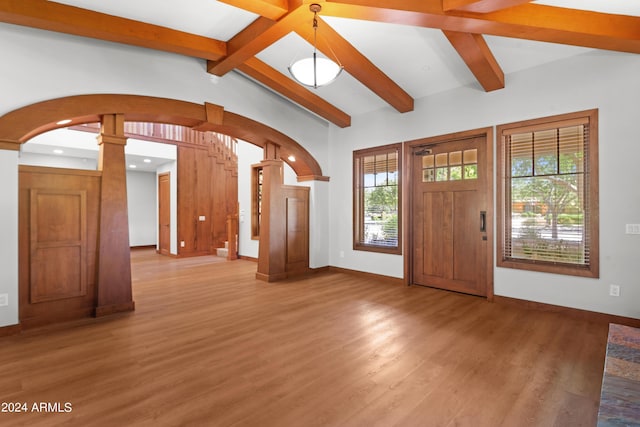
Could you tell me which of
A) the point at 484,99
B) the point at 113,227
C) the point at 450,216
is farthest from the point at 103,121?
the point at 484,99

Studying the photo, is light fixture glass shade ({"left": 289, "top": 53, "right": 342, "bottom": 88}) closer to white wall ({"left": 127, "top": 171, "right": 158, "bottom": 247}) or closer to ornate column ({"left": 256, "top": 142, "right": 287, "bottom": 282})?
ornate column ({"left": 256, "top": 142, "right": 287, "bottom": 282})

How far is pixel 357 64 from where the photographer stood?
14.1 feet

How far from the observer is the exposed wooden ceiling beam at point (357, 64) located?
12.6 feet

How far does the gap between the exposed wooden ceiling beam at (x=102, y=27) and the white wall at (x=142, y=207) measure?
300 inches

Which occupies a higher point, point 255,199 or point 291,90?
point 291,90

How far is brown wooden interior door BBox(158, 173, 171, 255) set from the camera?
29.7ft

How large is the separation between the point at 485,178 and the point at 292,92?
10.7 ft

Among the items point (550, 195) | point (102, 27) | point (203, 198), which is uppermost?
point (102, 27)

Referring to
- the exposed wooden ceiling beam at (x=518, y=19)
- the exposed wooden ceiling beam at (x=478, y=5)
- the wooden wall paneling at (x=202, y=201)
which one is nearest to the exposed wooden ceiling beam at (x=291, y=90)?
the exposed wooden ceiling beam at (x=518, y=19)

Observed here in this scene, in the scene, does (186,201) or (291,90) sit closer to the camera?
(291,90)

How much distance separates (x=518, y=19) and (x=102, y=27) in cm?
425

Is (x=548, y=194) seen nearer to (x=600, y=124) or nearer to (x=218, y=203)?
(x=600, y=124)

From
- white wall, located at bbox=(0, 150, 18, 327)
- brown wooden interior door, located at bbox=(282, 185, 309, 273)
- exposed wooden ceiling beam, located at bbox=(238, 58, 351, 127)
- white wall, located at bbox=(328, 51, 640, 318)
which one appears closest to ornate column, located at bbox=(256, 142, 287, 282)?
brown wooden interior door, located at bbox=(282, 185, 309, 273)

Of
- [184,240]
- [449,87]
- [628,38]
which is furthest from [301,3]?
[184,240]
